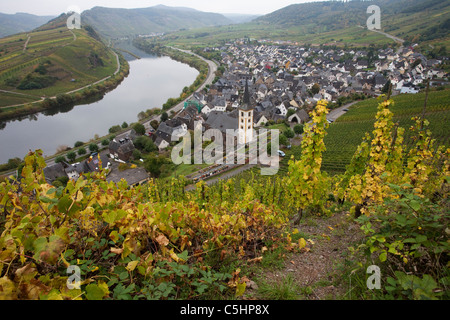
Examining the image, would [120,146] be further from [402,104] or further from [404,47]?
[404,47]

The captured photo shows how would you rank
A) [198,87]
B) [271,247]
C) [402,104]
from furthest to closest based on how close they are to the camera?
[198,87] → [402,104] → [271,247]

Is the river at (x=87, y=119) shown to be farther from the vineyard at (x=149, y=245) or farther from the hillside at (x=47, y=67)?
the vineyard at (x=149, y=245)

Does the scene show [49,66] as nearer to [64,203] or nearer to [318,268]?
[64,203]

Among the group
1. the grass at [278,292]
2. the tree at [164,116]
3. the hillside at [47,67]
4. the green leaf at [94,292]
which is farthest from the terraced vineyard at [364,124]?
the hillside at [47,67]

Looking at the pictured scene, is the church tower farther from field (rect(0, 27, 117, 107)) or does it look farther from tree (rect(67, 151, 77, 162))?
field (rect(0, 27, 117, 107))

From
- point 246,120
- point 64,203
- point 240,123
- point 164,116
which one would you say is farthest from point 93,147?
point 64,203
